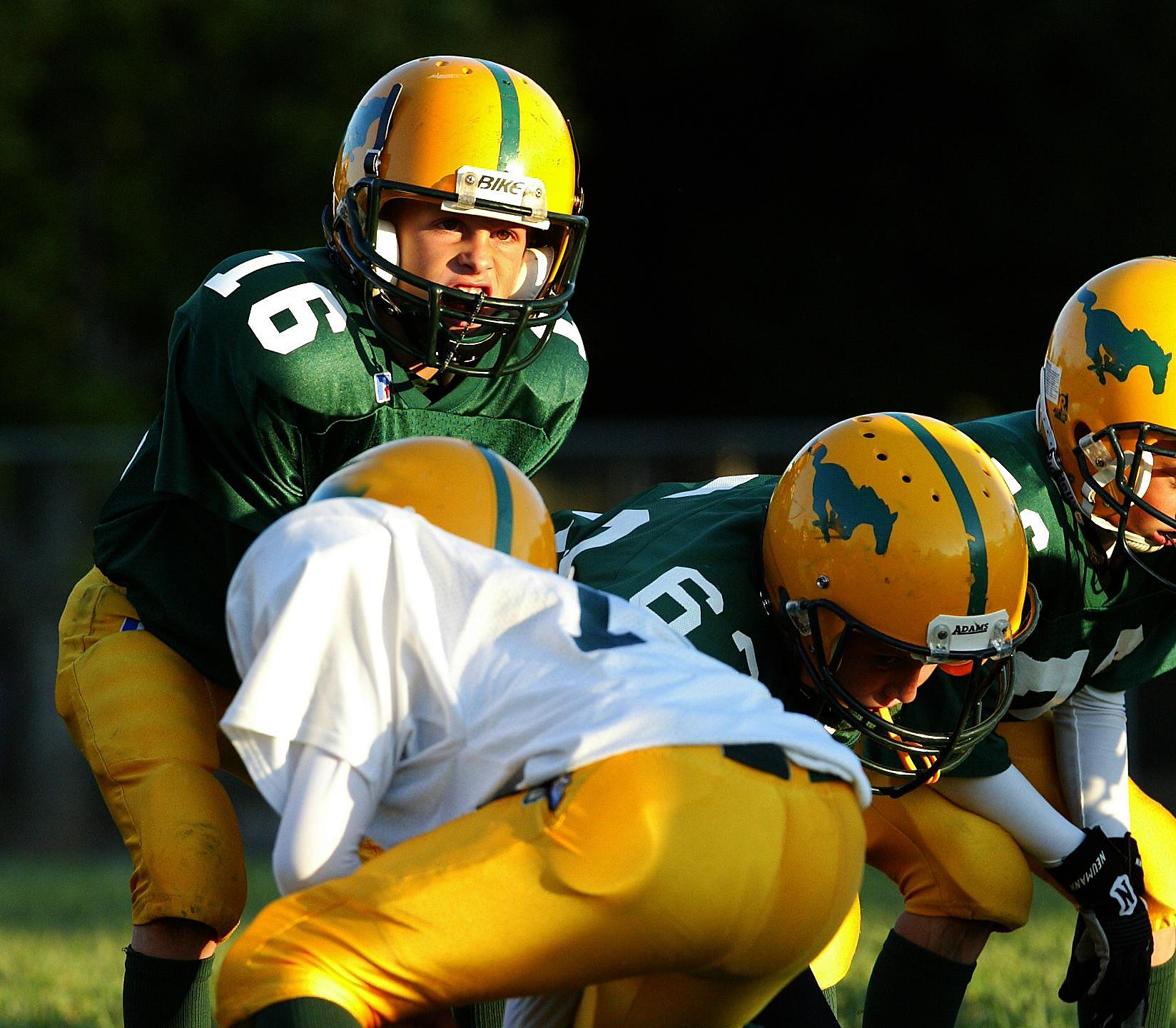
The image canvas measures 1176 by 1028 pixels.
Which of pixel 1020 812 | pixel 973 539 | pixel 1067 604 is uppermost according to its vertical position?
pixel 973 539

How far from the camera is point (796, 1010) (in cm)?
279

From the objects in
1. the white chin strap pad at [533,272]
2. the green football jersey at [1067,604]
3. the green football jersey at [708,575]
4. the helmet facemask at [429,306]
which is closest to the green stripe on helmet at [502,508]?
the green football jersey at [708,575]

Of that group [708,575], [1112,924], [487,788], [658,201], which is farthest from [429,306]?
[658,201]

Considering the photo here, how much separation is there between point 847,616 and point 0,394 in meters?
8.72

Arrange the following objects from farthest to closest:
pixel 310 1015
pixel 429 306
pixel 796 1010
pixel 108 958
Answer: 1. pixel 108 958
2. pixel 429 306
3. pixel 796 1010
4. pixel 310 1015

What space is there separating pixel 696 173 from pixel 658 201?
1.15 ft

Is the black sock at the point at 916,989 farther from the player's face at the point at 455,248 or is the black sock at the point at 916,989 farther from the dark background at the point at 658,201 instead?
the dark background at the point at 658,201

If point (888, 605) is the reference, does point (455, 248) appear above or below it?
above

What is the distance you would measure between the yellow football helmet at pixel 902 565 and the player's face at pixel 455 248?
28.4 inches

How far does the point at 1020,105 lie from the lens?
1224cm

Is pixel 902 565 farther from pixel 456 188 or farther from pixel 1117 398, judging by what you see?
pixel 456 188

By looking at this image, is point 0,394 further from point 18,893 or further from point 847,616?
point 847,616

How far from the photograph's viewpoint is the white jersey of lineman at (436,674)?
2379mm

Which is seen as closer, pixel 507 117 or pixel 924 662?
pixel 924 662
